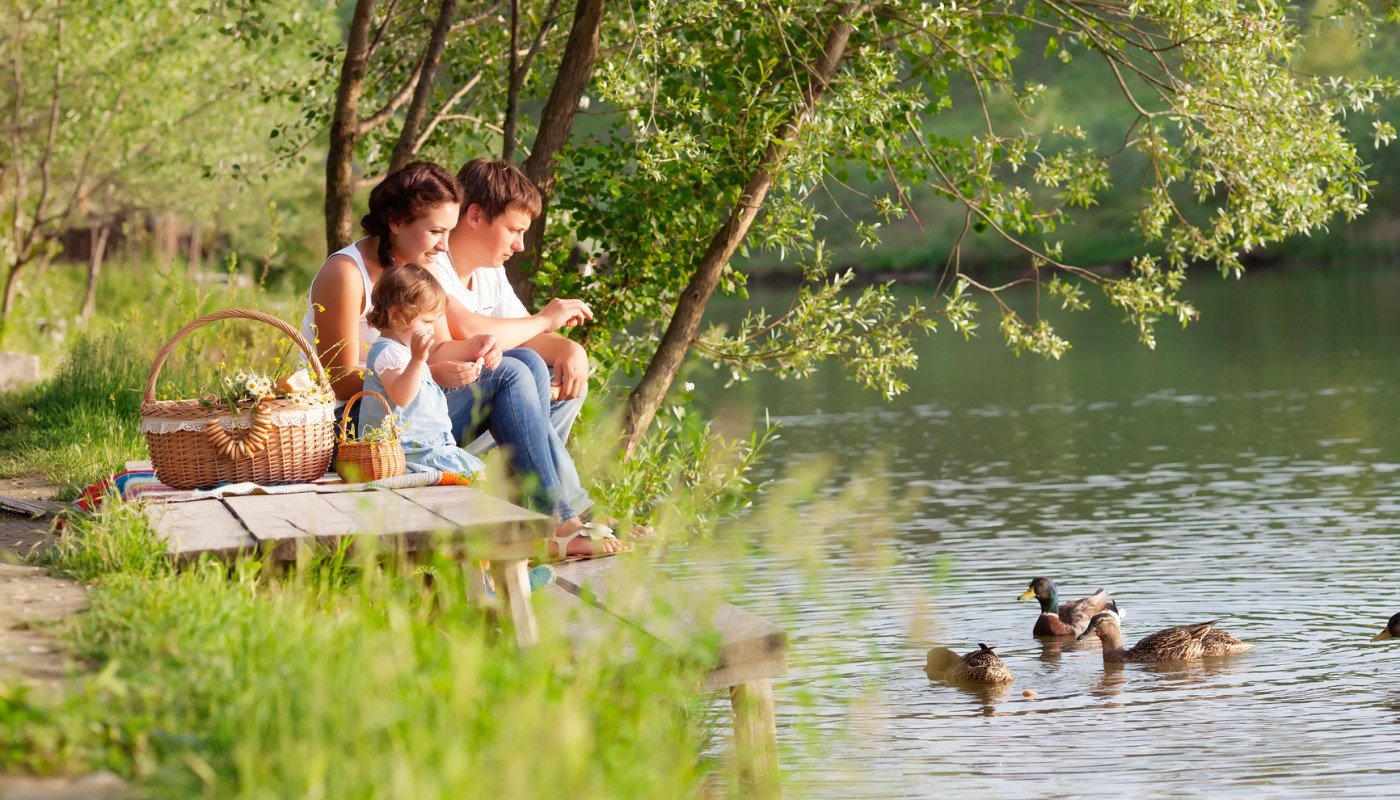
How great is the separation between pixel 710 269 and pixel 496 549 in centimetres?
548

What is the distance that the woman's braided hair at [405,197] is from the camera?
6.37 m

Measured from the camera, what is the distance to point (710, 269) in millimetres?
9602

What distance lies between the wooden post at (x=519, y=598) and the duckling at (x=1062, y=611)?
5.38 m

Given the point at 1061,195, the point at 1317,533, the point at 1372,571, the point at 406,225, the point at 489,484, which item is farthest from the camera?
the point at 1317,533

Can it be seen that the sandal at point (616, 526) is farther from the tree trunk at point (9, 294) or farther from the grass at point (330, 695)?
the tree trunk at point (9, 294)

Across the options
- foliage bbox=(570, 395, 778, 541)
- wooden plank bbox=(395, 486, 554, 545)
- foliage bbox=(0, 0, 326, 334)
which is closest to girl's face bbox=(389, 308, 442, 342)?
wooden plank bbox=(395, 486, 554, 545)

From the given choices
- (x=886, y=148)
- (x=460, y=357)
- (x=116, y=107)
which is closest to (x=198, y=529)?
(x=460, y=357)

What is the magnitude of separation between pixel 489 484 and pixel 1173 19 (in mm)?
5464

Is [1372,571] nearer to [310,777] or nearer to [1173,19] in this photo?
[1173,19]

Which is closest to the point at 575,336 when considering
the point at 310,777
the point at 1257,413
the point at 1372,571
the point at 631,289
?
the point at 631,289

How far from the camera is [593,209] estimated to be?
373 inches

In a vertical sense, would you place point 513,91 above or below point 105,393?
above

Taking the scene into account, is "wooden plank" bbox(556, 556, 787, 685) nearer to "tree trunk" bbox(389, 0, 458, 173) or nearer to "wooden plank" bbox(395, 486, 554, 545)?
"wooden plank" bbox(395, 486, 554, 545)

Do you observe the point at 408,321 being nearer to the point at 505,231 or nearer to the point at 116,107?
the point at 505,231
